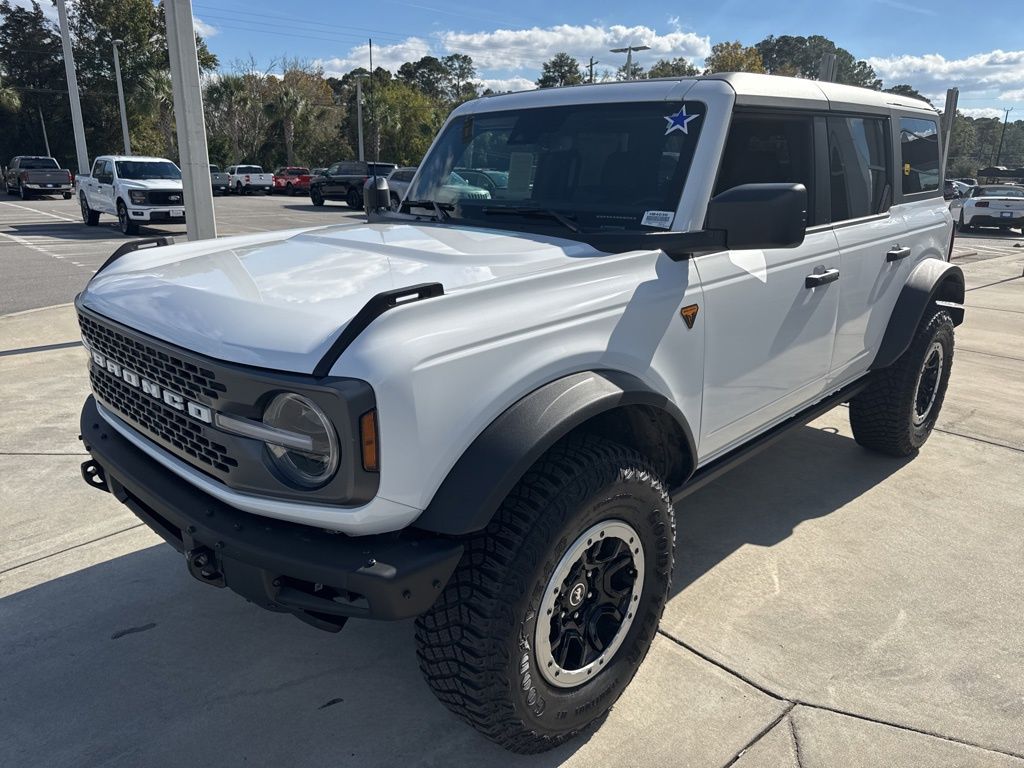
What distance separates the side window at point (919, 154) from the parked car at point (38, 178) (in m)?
35.3

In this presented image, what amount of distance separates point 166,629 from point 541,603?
65.7 inches

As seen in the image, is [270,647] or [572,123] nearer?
[270,647]

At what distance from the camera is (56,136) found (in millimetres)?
51438

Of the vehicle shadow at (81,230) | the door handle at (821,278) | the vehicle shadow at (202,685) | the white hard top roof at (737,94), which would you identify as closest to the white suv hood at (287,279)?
the white hard top roof at (737,94)

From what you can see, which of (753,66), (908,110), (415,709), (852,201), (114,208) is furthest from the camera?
(753,66)

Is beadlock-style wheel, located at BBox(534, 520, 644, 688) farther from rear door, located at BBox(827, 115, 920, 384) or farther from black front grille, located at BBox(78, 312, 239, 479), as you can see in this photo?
rear door, located at BBox(827, 115, 920, 384)

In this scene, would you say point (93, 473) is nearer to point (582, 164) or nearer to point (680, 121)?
point (582, 164)

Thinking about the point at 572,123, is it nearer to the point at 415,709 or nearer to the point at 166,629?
the point at 415,709

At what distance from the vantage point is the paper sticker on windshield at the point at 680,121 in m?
2.92

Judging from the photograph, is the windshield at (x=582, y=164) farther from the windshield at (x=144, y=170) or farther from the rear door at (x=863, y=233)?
the windshield at (x=144, y=170)

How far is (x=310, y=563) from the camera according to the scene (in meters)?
1.86

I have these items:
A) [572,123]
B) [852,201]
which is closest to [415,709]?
[572,123]

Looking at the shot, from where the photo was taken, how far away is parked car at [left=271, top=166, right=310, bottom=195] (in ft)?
133

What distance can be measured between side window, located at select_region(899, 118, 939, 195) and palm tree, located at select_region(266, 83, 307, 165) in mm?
50781
